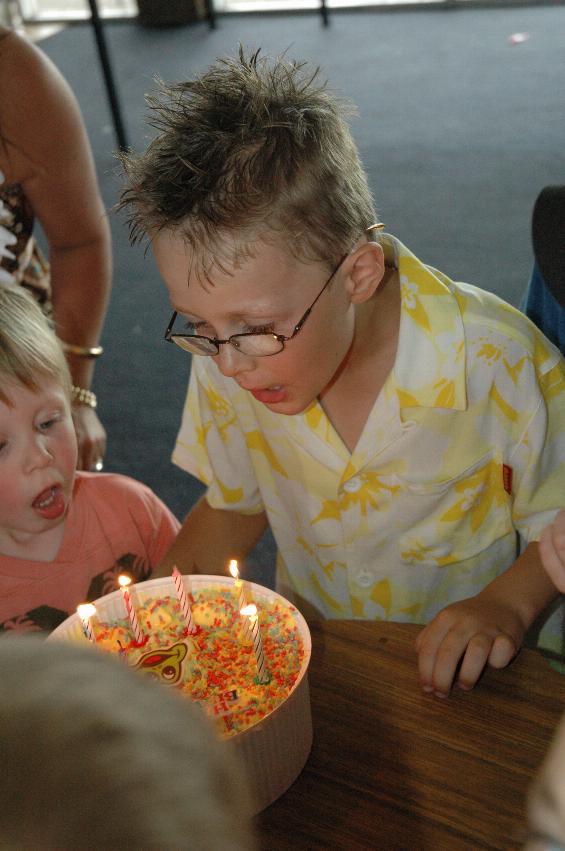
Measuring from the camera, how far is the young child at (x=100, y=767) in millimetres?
365

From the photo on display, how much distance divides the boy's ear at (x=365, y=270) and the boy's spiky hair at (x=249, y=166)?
21mm

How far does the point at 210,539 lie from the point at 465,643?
1.50ft

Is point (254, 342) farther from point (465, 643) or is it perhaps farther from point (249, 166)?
point (465, 643)

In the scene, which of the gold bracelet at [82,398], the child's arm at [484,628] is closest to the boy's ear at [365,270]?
the child's arm at [484,628]

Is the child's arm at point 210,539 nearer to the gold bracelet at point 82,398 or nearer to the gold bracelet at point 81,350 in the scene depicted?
the gold bracelet at point 82,398

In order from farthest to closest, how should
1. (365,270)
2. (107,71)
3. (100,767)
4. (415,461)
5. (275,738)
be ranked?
(107,71) → (415,461) → (365,270) → (275,738) → (100,767)

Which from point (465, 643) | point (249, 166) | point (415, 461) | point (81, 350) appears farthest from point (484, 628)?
point (81, 350)

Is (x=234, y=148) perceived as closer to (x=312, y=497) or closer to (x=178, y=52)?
(x=312, y=497)

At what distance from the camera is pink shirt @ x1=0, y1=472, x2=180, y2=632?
139 cm

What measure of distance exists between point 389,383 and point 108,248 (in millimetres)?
816

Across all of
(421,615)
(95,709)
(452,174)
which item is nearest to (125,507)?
(421,615)

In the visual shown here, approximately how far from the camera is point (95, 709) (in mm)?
390

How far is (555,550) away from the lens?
97cm

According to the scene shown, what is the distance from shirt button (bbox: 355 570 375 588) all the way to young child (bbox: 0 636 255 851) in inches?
38.4
